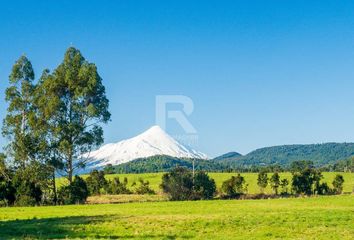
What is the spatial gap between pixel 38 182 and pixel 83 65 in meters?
13.6

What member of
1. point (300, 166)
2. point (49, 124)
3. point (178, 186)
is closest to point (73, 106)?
point (49, 124)

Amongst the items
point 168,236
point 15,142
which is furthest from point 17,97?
point 168,236

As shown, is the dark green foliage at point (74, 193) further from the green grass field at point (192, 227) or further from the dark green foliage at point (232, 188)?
the green grass field at point (192, 227)

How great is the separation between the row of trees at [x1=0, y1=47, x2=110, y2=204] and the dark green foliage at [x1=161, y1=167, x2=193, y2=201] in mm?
11439

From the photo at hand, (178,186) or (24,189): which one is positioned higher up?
(178,186)

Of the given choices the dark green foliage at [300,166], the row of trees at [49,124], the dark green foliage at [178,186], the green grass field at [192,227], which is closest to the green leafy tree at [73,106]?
the row of trees at [49,124]

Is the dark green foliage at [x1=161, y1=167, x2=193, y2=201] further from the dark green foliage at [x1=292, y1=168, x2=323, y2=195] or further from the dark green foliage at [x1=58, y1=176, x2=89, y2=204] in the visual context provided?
the dark green foliage at [x1=292, y1=168, x2=323, y2=195]

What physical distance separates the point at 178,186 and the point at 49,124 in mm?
17503

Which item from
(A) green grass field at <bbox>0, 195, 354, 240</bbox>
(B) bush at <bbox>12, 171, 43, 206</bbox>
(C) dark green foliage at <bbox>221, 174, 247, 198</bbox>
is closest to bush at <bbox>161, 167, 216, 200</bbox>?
(C) dark green foliage at <bbox>221, 174, 247, 198</bbox>

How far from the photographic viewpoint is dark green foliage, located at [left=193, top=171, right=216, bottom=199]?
63287 mm

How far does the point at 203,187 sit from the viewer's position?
64.2 m

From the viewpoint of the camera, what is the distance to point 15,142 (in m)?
53.7

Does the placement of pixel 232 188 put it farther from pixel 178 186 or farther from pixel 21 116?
pixel 21 116

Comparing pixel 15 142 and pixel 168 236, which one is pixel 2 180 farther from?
pixel 168 236
